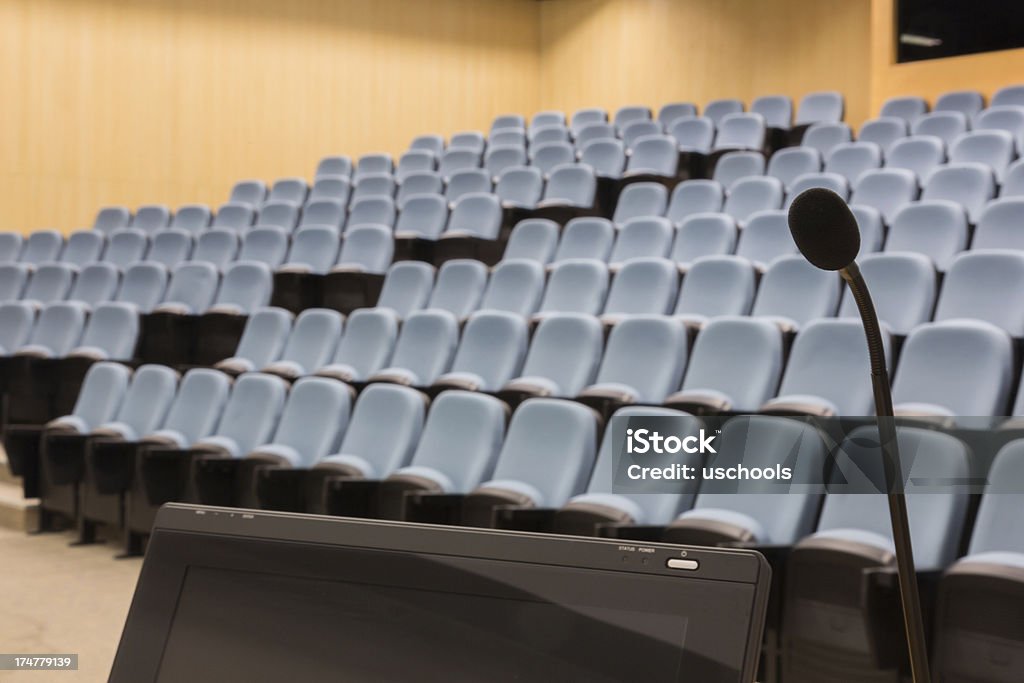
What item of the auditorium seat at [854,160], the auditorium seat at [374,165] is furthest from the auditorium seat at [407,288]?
the auditorium seat at [374,165]

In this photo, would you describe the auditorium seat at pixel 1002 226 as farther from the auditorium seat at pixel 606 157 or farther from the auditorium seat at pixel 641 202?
the auditorium seat at pixel 606 157

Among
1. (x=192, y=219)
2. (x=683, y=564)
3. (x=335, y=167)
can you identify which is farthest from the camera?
(x=335, y=167)

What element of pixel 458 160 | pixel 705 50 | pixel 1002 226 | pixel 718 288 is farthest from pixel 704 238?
pixel 705 50

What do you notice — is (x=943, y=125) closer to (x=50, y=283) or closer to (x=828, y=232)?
(x=50, y=283)

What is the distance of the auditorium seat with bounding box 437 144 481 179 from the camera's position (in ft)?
6.10

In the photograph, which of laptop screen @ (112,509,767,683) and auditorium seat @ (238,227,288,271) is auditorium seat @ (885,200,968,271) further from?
laptop screen @ (112,509,767,683)

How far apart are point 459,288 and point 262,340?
0.22 meters

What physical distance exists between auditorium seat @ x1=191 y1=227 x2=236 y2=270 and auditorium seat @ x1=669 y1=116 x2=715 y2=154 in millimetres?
745

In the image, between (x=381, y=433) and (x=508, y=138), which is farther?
(x=508, y=138)

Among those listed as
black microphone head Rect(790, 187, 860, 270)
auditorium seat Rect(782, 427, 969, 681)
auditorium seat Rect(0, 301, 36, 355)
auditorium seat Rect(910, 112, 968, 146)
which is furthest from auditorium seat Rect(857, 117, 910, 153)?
black microphone head Rect(790, 187, 860, 270)

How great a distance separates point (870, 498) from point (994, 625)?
4.5 inches

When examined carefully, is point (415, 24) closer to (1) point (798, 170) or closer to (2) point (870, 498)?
(1) point (798, 170)

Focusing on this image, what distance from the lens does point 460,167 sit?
6.13ft

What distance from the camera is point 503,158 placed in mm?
1826
